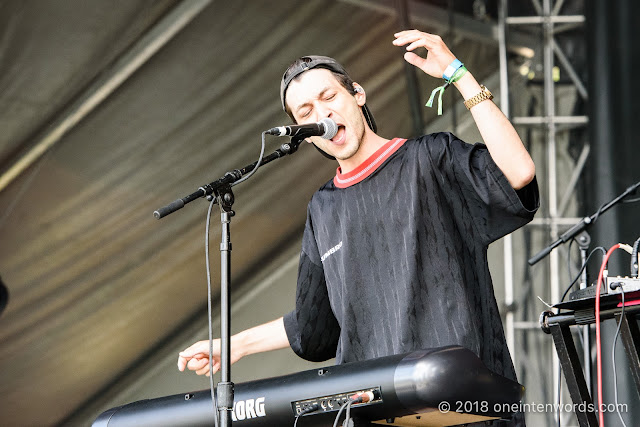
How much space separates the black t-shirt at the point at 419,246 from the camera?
1.77m

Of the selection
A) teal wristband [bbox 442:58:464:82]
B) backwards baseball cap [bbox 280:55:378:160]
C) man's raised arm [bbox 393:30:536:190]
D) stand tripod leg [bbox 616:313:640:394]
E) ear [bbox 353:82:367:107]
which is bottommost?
stand tripod leg [bbox 616:313:640:394]

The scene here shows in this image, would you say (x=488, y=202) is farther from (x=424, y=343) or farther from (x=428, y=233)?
(x=424, y=343)

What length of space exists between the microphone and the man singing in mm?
102

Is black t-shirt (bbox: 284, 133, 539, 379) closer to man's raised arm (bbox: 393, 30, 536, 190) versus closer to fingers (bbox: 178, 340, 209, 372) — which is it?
man's raised arm (bbox: 393, 30, 536, 190)

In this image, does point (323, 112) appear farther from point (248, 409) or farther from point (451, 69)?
point (248, 409)

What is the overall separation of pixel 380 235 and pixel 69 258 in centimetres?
203

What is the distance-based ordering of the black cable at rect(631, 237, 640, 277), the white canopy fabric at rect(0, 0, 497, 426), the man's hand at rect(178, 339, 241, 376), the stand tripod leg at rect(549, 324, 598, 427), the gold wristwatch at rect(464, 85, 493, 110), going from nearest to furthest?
the gold wristwatch at rect(464, 85, 493, 110) < the black cable at rect(631, 237, 640, 277) < the man's hand at rect(178, 339, 241, 376) < the stand tripod leg at rect(549, 324, 598, 427) < the white canopy fabric at rect(0, 0, 497, 426)

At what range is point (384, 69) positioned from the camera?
175 inches

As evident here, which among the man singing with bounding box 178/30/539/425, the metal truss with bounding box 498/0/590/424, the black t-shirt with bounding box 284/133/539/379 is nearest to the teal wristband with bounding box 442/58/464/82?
the man singing with bounding box 178/30/539/425

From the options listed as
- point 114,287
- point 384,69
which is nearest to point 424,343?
point 114,287

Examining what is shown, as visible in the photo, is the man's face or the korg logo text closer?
the korg logo text

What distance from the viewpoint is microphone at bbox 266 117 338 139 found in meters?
1.77

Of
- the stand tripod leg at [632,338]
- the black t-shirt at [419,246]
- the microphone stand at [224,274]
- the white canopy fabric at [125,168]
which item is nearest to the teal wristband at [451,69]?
the black t-shirt at [419,246]

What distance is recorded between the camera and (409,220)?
1873 millimetres
